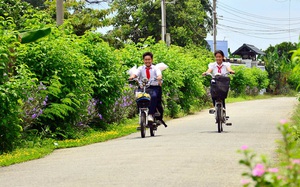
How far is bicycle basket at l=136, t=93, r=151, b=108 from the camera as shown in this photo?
1608cm

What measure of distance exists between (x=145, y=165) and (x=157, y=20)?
167 ft

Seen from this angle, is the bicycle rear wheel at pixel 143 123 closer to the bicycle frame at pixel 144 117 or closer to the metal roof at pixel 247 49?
the bicycle frame at pixel 144 117

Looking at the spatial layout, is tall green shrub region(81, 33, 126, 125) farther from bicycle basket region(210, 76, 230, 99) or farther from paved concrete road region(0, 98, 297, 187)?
paved concrete road region(0, 98, 297, 187)

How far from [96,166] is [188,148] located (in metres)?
2.51

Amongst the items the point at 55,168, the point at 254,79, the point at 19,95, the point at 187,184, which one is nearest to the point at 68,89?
the point at 19,95

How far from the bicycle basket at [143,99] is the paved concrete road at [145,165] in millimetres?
1568

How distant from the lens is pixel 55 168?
1045cm

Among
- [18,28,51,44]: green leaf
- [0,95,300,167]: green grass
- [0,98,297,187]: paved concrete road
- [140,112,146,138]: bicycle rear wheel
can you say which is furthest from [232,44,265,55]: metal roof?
[18,28,51,44]: green leaf

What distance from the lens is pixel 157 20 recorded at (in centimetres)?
6034

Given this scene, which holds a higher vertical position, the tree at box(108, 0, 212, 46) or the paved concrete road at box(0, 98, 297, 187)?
the tree at box(108, 0, 212, 46)

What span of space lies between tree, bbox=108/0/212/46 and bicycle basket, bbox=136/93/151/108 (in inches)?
1657

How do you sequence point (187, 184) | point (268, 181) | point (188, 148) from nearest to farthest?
point (268, 181), point (187, 184), point (188, 148)

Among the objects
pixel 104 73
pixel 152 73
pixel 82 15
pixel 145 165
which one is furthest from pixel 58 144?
pixel 82 15

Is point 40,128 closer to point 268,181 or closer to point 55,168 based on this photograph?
point 55,168
